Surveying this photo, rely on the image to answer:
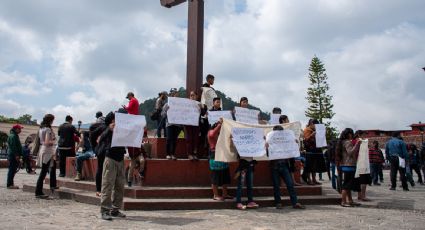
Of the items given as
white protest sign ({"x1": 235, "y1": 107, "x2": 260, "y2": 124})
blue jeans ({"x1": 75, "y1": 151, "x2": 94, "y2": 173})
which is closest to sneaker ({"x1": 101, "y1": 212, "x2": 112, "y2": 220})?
white protest sign ({"x1": 235, "y1": 107, "x2": 260, "y2": 124})

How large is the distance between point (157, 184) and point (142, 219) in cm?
222

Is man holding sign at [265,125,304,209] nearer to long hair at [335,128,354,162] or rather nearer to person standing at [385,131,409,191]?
long hair at [335,128,354,162]

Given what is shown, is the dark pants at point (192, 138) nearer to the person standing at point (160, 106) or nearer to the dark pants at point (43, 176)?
the person standing at point (160, 106)

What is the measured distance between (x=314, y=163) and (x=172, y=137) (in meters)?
3.66

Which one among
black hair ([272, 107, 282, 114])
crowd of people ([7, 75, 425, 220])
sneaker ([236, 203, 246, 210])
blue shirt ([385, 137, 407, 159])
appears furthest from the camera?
blue shirt ([385, 137, 407, 159])

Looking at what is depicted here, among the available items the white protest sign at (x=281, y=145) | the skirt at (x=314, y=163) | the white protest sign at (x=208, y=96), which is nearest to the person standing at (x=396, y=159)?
the skirt at (x=314, y=163)

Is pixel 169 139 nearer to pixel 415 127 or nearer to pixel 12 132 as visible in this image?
pixel 12 132

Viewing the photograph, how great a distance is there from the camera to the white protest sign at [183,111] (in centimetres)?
909

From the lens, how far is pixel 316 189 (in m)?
9.59

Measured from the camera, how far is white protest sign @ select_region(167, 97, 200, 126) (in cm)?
909

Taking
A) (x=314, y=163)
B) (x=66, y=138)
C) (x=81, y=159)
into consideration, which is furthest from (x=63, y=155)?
(x=314, y=163)

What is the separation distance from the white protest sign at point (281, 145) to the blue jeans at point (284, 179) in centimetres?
20

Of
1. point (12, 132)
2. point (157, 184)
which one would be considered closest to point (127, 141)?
point (157, 184)

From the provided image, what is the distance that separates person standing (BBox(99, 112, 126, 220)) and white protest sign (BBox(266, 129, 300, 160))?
3044mm
